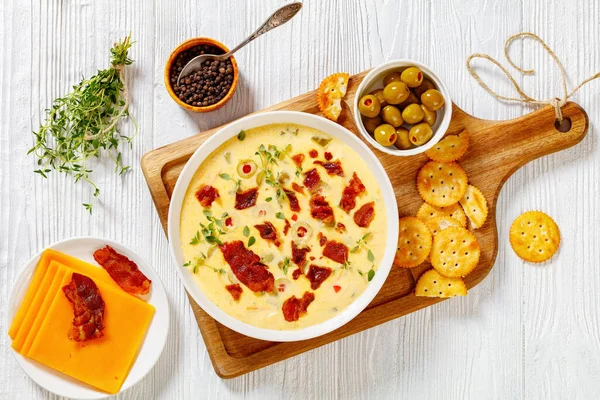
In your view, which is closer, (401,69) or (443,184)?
(401,69)

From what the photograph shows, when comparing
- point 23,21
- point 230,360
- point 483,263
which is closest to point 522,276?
point 483,263

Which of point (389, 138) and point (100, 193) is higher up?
point (389, 138)

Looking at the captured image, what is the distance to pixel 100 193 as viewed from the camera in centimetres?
357

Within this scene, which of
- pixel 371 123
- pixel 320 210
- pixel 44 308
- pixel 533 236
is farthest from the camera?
pixel 533 236

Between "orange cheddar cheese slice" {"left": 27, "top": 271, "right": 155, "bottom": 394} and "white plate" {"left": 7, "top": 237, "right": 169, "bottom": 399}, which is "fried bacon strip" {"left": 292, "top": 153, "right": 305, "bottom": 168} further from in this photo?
"orange cheddar cheese slice" {"left": 27, "top": 271, "right": 155, "bottom": 394}

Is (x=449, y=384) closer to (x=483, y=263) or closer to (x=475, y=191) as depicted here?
(x=483, y=263)

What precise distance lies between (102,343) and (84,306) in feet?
0.81

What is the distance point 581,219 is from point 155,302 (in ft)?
8.52

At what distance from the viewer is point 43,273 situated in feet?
11.1

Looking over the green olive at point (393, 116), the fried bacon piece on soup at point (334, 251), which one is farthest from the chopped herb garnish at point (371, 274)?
the green olive at point (393, 116)

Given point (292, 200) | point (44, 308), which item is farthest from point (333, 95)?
point (44, 308)

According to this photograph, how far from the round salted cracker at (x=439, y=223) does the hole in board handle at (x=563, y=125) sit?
801 millimetres

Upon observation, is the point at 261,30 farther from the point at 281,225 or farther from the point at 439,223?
the point at 439,223

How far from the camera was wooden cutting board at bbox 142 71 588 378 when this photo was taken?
340cm
